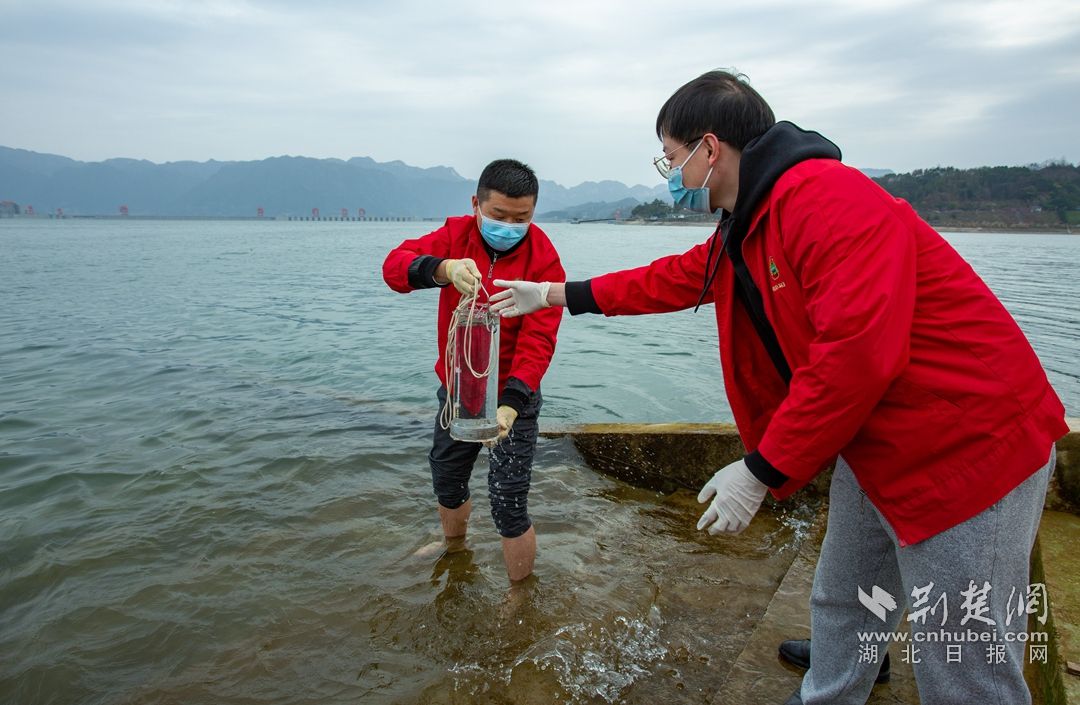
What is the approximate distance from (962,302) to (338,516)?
471 cm

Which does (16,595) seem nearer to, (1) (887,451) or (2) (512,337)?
(2) (512,337)

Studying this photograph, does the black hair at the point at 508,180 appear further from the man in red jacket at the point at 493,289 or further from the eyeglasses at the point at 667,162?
the eyeglasses at the point at 667,162

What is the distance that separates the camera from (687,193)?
2475mm

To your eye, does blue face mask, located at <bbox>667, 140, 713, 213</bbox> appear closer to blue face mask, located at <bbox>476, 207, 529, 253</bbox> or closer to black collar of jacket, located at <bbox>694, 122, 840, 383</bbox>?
black collar of jacket, located at <bbox>694, 122, 840, 383</bbox>

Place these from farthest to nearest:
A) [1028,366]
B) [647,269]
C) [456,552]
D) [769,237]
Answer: [456,552], [647,269], [769,237], [1028,366]

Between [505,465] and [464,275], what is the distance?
1070 mm

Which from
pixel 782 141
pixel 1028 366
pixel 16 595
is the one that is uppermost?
pixel 782 141

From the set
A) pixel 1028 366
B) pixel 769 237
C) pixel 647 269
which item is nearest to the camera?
pixel 1028 366

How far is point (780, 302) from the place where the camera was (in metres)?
2.10

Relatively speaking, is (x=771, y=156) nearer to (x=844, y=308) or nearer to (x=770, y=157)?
(x=770, y=157)

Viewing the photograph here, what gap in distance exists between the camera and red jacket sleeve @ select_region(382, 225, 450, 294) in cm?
355

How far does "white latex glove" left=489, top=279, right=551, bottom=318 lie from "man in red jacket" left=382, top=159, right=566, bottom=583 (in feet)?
0.39

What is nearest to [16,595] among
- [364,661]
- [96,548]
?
[96,548]

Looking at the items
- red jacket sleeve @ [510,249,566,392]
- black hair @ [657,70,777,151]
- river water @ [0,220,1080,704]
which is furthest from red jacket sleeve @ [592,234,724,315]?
river water @ [0,220,1080,704]
